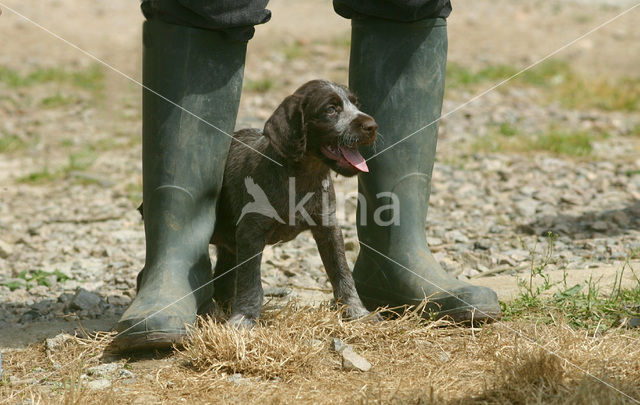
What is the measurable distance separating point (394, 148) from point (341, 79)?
20.5 ft

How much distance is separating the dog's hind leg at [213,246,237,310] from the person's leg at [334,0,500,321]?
2.10 feet

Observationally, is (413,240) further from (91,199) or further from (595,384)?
(91,199)

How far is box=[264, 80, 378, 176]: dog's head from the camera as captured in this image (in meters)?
3.25

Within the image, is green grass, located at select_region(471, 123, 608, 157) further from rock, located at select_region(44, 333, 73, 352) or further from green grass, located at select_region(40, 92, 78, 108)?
rock, located at select_region(44, 333, 73, 352)

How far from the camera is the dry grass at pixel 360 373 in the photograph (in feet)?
8.49

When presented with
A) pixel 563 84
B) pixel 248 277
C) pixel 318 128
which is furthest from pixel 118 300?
pixel 563 84

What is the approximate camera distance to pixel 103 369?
2.97 meters

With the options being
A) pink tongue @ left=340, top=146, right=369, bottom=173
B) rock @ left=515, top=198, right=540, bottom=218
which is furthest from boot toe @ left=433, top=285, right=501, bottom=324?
rock @ left=515, top=198, right=540, bottom=218

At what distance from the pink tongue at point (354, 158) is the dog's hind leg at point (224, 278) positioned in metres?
0.78

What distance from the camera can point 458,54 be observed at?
11031 mm

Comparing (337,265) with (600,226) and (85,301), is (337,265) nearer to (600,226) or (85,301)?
(85,301)

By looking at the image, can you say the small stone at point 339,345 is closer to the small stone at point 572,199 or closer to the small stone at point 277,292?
the small stone at point 277,292

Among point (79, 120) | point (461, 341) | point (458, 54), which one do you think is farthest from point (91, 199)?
point (458, 54)

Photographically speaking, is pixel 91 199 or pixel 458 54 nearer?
pixel 91 199
